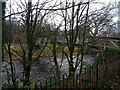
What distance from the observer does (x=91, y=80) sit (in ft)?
12.9

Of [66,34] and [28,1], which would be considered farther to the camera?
[66,34]

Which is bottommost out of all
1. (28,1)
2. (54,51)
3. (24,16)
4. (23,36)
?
(54,51)

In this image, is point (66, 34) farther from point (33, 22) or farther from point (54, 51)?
point (33, 22)

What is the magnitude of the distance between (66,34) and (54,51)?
1.88 feet

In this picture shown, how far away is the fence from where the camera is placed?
340cm

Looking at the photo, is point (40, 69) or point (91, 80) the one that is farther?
point (40, 69)

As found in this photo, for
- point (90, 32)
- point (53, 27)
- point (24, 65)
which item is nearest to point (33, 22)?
point (53, 27)

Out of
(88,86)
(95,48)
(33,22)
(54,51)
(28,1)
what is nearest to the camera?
(88,86)

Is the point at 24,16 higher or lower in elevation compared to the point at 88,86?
higher

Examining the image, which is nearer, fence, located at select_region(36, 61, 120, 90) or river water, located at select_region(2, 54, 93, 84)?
fence, located at select_region(36, 61, 120, 90)

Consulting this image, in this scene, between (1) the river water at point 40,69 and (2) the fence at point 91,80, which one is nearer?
(2) the fence at point 91,80

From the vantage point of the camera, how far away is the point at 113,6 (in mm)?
6129

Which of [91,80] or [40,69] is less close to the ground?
[91,80]

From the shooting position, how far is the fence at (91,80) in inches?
134
